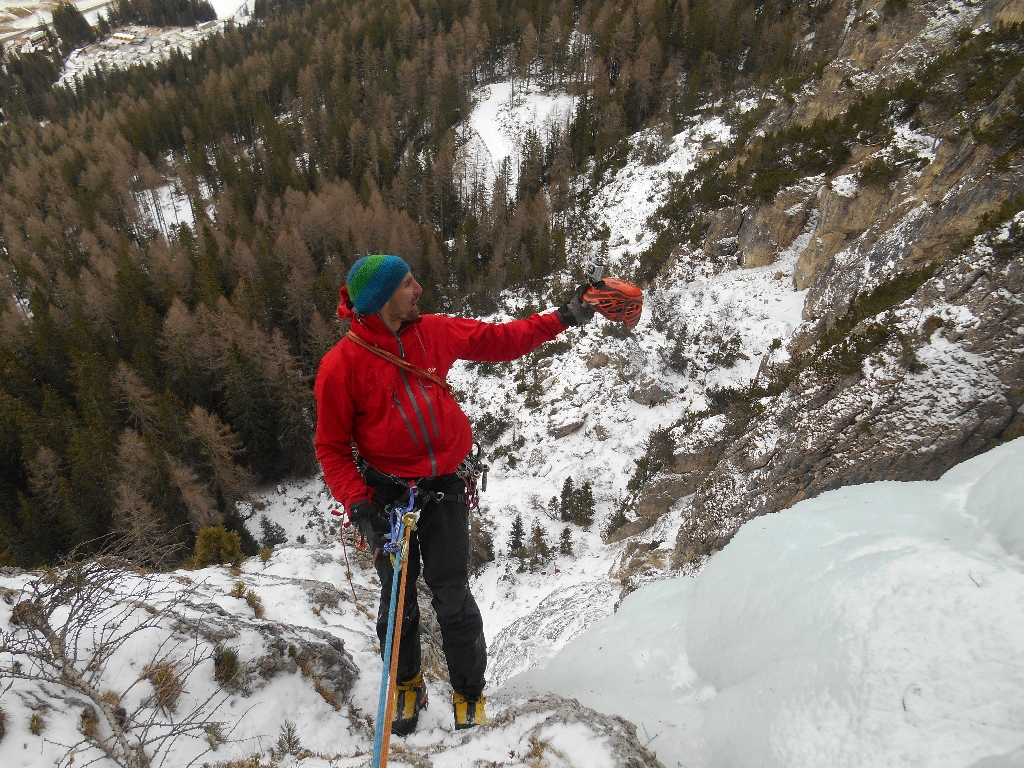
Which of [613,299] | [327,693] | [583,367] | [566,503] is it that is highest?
[613,299]

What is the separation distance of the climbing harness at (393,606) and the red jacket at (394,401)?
0.20 m

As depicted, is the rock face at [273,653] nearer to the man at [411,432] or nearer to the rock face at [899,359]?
the man at [411,432]

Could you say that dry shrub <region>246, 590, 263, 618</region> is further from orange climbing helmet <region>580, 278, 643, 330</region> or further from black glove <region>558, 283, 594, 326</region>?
orange climbing helmet <region>580, 278, 643, 330</region>

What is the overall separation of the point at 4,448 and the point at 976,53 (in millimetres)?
41459

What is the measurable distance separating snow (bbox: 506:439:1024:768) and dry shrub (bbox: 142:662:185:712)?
9.11ft

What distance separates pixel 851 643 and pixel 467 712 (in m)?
2.32

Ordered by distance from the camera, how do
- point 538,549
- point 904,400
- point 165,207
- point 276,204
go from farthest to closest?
point 165,207, point 276,204, point 538,549, point 904,400

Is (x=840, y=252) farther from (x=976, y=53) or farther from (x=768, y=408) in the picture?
(x=768, y=408)

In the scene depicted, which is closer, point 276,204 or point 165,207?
point 276,204

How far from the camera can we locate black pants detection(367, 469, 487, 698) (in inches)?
118

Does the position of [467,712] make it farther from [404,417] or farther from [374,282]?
[374,282]

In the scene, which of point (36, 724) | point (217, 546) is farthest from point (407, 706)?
point (217, 546)

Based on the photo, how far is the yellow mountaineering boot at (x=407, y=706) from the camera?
10.4 feet

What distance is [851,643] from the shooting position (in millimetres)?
2363
